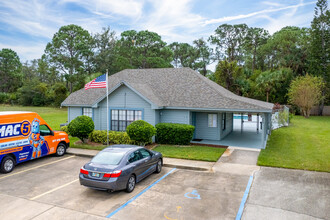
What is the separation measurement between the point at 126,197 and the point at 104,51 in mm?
48968

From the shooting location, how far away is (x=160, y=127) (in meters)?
16.4

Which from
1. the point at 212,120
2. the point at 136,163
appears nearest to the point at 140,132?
the point at 136,163

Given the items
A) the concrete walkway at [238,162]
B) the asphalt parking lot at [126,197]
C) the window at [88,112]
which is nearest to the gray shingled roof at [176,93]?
the window at [88,112]

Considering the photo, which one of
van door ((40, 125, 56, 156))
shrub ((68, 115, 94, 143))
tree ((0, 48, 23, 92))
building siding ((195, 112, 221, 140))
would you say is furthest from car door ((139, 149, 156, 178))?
tree ((0, 48, 23, 92))

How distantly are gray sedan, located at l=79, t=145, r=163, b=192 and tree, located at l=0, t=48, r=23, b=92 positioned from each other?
76.6m

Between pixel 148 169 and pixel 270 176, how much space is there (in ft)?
17.5

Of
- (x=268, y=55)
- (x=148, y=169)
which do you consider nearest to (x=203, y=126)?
(x=148, y=169)

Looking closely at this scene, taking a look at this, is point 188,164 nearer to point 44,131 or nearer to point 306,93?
point 44,131

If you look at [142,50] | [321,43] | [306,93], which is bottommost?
[306,93]

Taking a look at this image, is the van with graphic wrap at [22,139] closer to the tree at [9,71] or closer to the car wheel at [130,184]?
the car wheel at [130,184]

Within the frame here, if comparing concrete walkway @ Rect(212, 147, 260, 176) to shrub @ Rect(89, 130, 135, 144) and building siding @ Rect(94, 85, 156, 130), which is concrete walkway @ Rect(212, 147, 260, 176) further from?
shrub @ Rect(89, 130, 135, 144)

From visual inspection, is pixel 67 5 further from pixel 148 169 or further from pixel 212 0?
pixel 148 169

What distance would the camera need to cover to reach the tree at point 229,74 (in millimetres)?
41000

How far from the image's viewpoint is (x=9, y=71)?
70312mm
